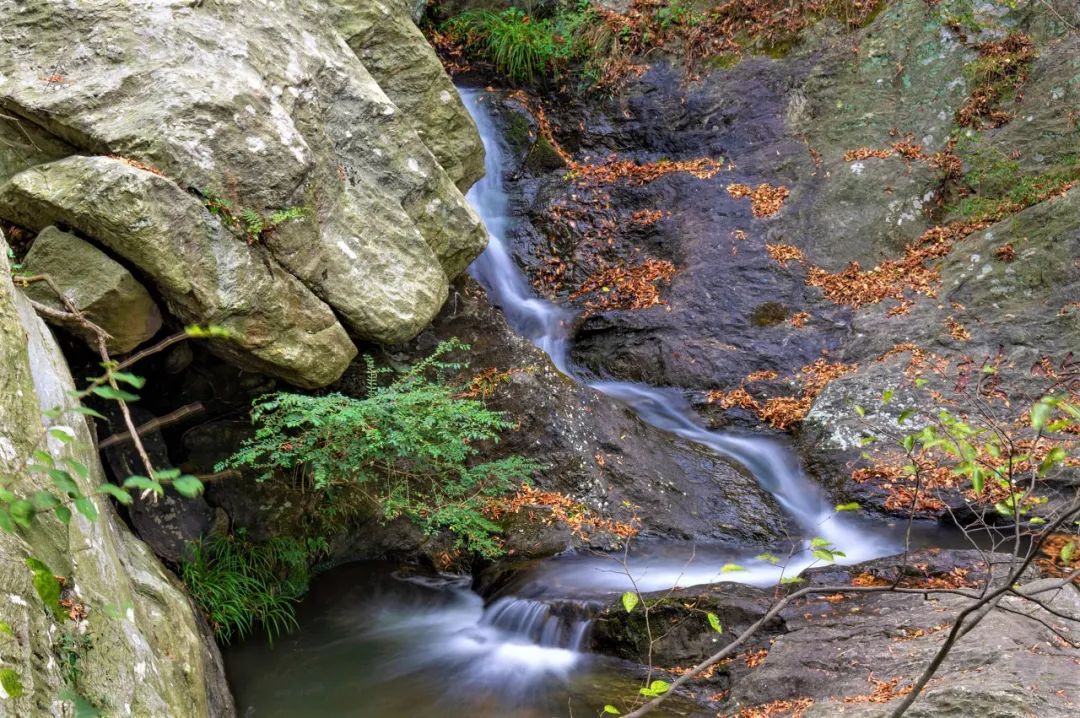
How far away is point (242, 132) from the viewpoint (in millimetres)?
5219

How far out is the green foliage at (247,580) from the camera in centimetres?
577

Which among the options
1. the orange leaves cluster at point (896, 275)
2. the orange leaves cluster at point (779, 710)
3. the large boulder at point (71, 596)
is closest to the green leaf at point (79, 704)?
the large boulder at point (71, 596)

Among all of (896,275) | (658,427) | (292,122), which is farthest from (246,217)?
(896,275)

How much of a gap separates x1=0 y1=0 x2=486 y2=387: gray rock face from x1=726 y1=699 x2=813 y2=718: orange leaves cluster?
360cm

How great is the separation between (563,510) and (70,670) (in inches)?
178

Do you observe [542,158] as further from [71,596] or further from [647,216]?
[71,596]

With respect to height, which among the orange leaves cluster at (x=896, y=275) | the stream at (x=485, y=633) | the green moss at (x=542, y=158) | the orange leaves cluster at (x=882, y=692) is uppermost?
the green moss at (x=542, y=158)

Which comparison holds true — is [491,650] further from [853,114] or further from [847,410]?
[853,114]

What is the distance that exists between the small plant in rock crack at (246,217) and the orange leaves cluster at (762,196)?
6127 millimetres

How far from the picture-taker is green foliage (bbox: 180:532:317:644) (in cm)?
577

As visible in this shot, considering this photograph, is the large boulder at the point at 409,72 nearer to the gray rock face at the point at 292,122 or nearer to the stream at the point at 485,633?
the gray rock face at the point at 292,122

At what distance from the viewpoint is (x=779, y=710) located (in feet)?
13.8

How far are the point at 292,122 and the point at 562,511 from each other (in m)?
3.76

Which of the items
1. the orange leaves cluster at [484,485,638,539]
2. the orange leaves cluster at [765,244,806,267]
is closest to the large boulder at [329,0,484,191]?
the orange leaves cluster at [484,485,638,539]
